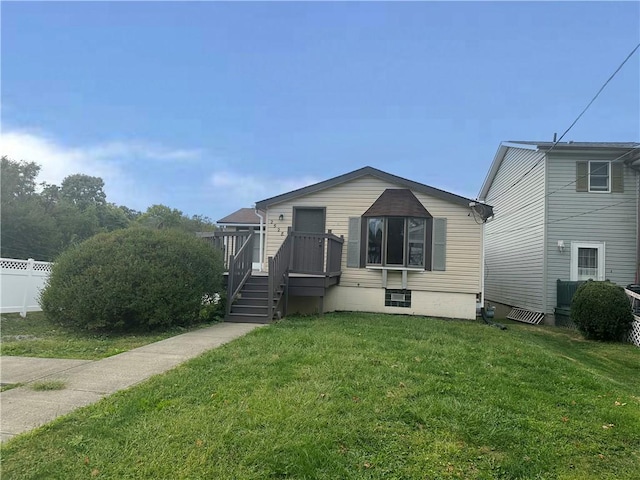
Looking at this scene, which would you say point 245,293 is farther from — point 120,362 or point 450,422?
point 450,422

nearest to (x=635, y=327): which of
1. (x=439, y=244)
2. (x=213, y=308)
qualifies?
(x=439, y=244)

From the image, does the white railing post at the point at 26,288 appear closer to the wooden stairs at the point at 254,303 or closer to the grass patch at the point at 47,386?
the wooden stairs at the point at 254,303

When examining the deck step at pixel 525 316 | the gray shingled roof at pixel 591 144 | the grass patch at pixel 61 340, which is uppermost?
the gray shingled roof at pixel 591 144

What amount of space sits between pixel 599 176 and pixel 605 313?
18.1 ft

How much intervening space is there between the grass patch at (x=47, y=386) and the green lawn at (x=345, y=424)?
88 centimetres

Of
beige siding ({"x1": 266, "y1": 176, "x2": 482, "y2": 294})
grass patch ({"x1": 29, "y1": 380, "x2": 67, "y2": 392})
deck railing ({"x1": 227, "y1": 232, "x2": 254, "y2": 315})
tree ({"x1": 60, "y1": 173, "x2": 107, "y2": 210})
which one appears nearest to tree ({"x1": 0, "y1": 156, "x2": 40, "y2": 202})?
tree ({"x1": 60, "y1": 173, "x2": 107, "y2": 210})

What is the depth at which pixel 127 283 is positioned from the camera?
7.40 meters

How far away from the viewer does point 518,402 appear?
3906 mm

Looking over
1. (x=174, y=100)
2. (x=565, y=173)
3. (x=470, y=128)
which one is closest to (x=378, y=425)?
(x=565, y=173)

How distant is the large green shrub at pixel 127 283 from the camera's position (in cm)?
733

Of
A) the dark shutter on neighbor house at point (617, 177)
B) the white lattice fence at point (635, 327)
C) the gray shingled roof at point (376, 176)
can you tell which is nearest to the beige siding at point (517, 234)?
the dark shutter on neighbor house at point (617, 177)

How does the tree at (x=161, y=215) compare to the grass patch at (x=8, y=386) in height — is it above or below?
above

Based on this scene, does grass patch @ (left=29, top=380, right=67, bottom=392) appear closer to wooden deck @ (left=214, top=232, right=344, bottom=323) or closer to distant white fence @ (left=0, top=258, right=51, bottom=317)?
wooden deck @ (left=214, top=232, right=344, bottom=323)

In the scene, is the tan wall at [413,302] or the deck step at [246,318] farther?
the tan wall at [413,302]
